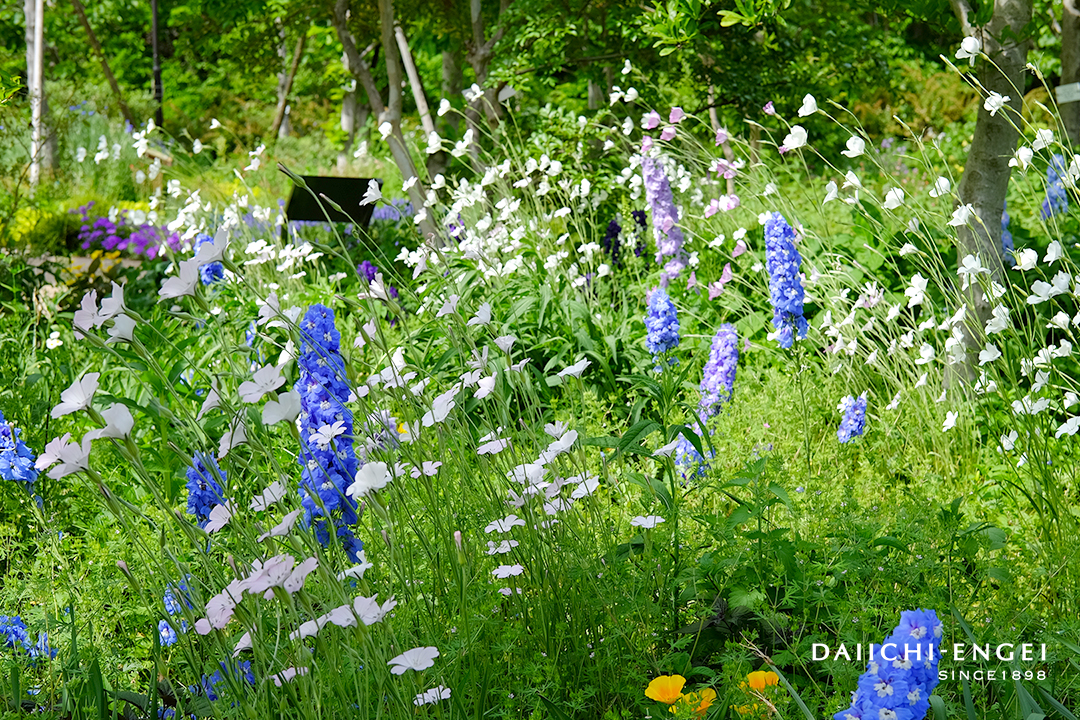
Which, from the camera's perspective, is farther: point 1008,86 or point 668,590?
point 1008,86

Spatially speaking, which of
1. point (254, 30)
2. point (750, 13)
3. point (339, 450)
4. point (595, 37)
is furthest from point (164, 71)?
point (339, 450)

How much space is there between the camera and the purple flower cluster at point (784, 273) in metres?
2.71

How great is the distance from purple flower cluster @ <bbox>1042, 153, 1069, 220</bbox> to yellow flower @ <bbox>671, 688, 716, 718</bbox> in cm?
150

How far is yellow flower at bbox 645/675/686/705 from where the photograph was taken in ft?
4.46

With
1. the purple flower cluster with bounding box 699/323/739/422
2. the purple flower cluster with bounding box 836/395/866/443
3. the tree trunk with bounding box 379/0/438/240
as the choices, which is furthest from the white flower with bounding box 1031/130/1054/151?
the tree trunk with bounding box 379/0/438/240

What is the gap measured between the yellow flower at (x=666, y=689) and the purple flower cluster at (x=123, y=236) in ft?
17.8

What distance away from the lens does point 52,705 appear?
65.1 inches

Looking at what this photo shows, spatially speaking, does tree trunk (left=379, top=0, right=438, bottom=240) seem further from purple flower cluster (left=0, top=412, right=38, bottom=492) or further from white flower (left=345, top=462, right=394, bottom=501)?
white flower (left=345, top=462, right=394, bottom=501)

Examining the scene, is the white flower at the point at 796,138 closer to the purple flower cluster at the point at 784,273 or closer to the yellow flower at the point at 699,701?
the purple flower cluster at the point at 784,273

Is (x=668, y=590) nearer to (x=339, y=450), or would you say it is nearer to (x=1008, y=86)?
(x=339, y=450)

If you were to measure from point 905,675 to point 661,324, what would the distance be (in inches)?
64.4

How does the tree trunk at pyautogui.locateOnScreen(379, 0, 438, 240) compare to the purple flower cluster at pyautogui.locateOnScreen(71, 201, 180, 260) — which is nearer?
the tree trunk at pyautogui.locateOnScreen(379, 0, 438, 240)

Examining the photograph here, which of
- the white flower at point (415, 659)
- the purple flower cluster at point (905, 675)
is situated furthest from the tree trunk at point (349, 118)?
the purple flower cluster at point (905, 675)

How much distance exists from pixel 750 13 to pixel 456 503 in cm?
241
